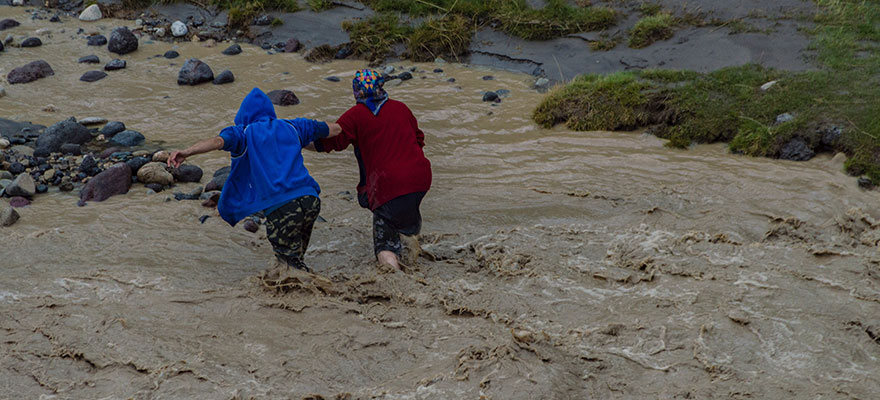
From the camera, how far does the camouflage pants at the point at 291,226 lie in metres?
5.01

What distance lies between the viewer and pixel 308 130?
5.15 metres

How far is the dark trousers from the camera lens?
18.2 ft

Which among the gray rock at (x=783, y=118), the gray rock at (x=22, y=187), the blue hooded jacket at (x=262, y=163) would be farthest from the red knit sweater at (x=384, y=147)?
the gray rock at (x=783, y=118)

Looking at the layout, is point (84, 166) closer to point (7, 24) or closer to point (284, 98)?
point (284, 98)

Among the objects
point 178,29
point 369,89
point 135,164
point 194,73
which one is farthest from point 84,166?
point 178,29

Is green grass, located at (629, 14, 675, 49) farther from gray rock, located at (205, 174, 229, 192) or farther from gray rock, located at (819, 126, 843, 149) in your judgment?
gray rock, located at (205, 174, 229, 192)

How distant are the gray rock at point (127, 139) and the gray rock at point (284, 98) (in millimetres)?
1836

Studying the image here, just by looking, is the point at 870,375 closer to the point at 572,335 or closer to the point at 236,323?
the point at 572,335

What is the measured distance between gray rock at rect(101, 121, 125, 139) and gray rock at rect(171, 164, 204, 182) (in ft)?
6.10

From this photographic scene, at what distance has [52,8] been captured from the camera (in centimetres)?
1462

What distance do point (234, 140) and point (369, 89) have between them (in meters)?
1.09

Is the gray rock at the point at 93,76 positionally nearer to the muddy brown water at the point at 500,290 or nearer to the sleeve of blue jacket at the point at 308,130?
the muddy brown water at the point at 500,290

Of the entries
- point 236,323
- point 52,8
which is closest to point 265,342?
point 236,323

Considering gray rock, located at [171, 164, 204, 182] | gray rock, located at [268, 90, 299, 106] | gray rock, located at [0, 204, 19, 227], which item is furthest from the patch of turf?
gray rock, located at [0, 204, 19, 227]
